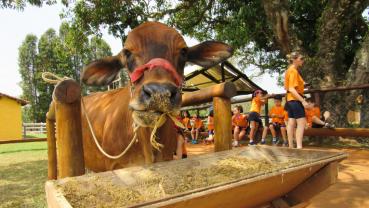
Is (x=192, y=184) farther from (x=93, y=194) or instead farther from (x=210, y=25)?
(x=210, y=25)

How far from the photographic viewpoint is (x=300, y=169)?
230 cm

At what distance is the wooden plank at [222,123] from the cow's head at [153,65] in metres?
0.49

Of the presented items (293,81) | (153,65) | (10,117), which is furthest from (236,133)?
(10,117)

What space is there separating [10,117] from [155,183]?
32.5 meters

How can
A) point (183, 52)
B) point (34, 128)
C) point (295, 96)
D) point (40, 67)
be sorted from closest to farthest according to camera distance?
point (183, 52)
point (295, 96)
point (34, 128)
point (40, 67)

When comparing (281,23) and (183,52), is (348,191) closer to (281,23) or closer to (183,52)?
(183,52)

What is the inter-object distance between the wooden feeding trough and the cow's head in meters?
0.43

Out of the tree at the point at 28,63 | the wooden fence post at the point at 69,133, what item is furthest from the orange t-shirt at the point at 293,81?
the tree at the point at 28,63

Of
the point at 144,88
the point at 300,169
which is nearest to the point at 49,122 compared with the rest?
the point at 144,88

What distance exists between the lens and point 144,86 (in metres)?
2.44

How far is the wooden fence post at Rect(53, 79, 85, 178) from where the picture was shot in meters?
2.44

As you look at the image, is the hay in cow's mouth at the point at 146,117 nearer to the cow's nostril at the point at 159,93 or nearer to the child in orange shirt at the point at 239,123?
the cow's nostril at the point at 159,93

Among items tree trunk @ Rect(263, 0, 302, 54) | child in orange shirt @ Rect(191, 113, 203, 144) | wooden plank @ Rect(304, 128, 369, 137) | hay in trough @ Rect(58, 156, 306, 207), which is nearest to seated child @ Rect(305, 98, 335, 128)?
wooden plank @ Rect(304, 128, 369, 137)

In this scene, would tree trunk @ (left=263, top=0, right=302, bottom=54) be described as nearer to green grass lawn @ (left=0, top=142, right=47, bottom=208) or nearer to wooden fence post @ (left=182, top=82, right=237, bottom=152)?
green grass lawn @ (left=0, top=142, right=47, bottom=208)
